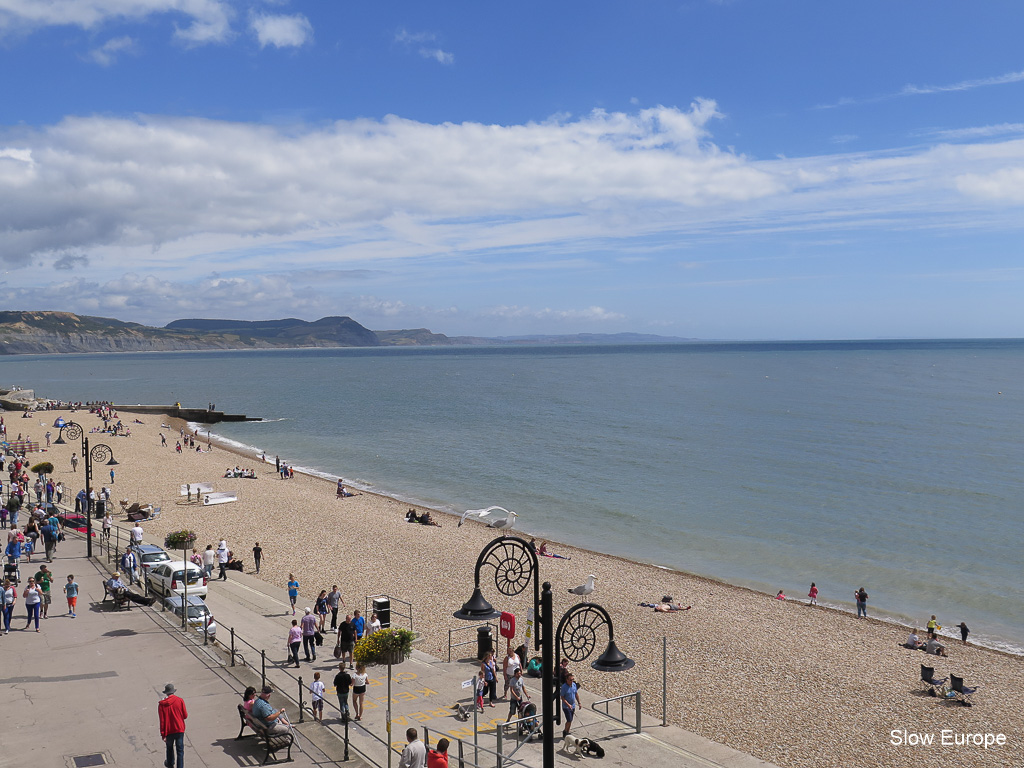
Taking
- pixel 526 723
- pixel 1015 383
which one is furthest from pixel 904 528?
pixel 1015 383

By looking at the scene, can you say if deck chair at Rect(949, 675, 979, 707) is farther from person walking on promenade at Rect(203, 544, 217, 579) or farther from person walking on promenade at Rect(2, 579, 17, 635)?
person walking on promenade at Rect(2, 579, 17, 635)

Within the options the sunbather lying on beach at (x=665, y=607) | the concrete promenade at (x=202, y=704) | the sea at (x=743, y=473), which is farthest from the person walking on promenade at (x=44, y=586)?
the sea at (x=743, y=473)

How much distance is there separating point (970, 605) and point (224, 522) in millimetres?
28543

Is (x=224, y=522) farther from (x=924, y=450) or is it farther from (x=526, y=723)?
(x=924, y=450)

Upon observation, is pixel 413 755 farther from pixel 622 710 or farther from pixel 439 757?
pixel 622 710

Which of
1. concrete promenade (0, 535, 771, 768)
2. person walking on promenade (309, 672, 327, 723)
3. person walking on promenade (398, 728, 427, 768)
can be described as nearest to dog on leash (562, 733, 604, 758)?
concrete promenade (0, 535, 771, 768)

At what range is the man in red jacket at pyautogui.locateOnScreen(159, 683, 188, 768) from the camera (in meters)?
9.65

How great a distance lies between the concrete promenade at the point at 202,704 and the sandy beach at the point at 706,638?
1.97 metres

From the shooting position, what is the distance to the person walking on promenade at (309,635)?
15.1 meters

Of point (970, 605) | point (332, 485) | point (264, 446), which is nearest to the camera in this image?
point (970, 605)

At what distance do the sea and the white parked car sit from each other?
679 inches

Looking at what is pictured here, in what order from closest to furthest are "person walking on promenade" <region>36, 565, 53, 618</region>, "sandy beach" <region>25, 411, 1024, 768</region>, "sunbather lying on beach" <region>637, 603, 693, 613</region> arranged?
"sandy beach" <region>25, 411, 1024, 768</region>
"person walking on promenade" <region>36, 565, 53, 618</region>
"sunbather lying on beach" <region>637, 603, 693, 613</region>

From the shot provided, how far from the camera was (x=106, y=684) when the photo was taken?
41.9ft

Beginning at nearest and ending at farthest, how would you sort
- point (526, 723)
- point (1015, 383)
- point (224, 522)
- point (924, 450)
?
point (526, 723) → point (224, 522) → point (924, 450) → point (1015, 383)
